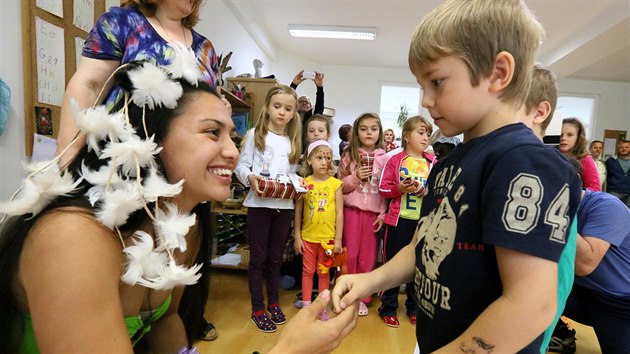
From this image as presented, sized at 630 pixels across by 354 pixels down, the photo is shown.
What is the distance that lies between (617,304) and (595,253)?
0.44m

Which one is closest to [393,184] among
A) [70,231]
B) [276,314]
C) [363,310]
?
[363,310]

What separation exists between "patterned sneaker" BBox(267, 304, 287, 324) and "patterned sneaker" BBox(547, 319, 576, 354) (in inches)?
70.6

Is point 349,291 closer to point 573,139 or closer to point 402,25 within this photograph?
point 573,139

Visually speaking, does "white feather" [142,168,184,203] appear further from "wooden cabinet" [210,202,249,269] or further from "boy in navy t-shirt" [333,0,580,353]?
"wooden cabinet" [210,202,249,269]

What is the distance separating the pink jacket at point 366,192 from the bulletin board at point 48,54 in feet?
6.66

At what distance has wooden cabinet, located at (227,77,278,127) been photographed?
4465 mm

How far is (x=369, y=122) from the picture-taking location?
10.1 feet

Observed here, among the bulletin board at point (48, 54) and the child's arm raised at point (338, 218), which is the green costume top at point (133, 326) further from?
the child's arm raised at point (338, 218)

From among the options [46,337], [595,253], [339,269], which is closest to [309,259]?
[339,269]

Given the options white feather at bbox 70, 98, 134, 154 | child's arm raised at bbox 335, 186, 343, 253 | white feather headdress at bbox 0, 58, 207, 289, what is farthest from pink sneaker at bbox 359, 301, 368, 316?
white feather at bbox 70, 98, 134, 154

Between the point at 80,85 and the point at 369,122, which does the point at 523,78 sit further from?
the point at 369,122

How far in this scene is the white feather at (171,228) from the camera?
0.93 metres

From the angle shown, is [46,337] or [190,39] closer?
[46,337]

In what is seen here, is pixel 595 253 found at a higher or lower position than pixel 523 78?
lower
